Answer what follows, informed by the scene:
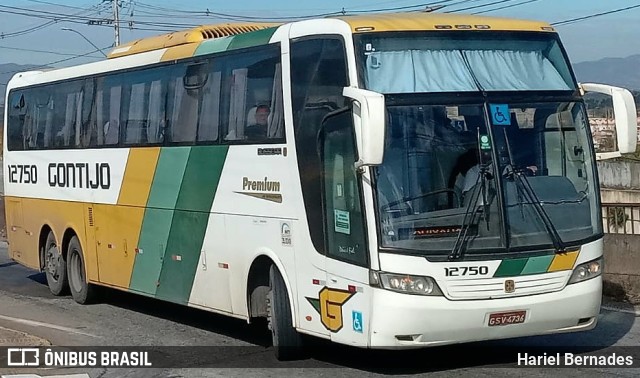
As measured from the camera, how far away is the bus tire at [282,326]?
10430 millimetres

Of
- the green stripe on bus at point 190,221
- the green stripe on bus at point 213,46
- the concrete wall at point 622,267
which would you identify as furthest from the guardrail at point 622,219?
the green stripe on bus at point 213,46

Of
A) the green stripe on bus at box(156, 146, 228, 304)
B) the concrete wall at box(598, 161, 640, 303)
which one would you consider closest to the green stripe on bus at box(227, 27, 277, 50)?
the green stripe on bus at box(156, 146, 228, 304)

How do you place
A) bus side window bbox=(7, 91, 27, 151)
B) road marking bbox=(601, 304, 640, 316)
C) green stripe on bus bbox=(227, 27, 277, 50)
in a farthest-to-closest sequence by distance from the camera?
bus side window bbox=(7, 91, 27, 151) → road marking bbox=(601, 304, 640, 316) → green stripe on bus bbox=(227, 27, 277, 50)

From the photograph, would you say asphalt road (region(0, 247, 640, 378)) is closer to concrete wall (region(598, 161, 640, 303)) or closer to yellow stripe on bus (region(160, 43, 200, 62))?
concrete wall (region(598, 161, 640, 303))

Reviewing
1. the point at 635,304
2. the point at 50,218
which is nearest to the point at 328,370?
the point at 635,304

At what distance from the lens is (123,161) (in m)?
14.1

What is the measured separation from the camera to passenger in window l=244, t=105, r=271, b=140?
10820 millimetres

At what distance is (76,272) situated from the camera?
1614cm

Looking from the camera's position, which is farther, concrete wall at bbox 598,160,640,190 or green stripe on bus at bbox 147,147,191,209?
concrete wall at bbox 598,160,640,190

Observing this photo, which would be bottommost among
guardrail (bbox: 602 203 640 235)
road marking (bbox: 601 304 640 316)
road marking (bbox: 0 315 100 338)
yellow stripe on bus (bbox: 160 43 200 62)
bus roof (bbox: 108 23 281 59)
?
road marking (bbox: 0 315 100 338)

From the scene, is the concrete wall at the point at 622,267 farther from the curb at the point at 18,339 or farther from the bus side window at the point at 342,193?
the curb at the point at 18,339

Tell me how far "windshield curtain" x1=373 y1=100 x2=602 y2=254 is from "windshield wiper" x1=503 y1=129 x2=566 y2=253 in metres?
0.01

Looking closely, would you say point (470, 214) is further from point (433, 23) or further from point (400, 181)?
point (433, 23)

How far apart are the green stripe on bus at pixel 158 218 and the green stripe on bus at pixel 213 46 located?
1.15 metres
